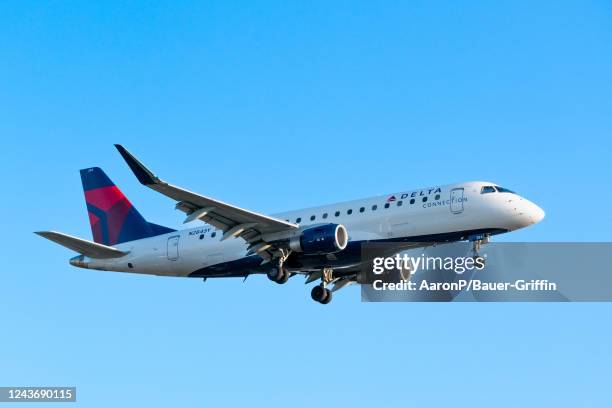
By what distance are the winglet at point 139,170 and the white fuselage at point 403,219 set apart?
7.64 meters

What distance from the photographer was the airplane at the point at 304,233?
4053 centimetres

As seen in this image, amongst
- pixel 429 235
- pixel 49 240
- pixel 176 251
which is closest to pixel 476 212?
pixel 429 235

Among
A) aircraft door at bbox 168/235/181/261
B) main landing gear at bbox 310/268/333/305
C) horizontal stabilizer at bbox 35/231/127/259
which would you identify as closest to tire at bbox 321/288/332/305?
main landing gear at bbox 310/268/333/305

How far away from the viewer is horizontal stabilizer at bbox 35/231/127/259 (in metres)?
42.2

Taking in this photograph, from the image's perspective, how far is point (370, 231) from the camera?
4197cm

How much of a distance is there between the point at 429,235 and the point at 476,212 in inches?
83.2

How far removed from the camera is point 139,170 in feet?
122

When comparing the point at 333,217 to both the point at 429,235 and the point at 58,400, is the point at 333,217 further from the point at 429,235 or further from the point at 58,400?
the point at 58,400

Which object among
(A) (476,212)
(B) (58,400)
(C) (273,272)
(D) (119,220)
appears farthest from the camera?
(D) (119,220)

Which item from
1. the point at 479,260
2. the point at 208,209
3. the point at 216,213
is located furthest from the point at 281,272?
the point at 479,260

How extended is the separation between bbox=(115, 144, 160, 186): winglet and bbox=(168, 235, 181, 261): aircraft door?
337 inches

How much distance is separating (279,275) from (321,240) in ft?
9.67

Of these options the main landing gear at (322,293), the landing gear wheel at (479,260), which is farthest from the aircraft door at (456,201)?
the main landing gear at (322,293)

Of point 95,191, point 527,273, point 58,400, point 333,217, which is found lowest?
point 58,400
